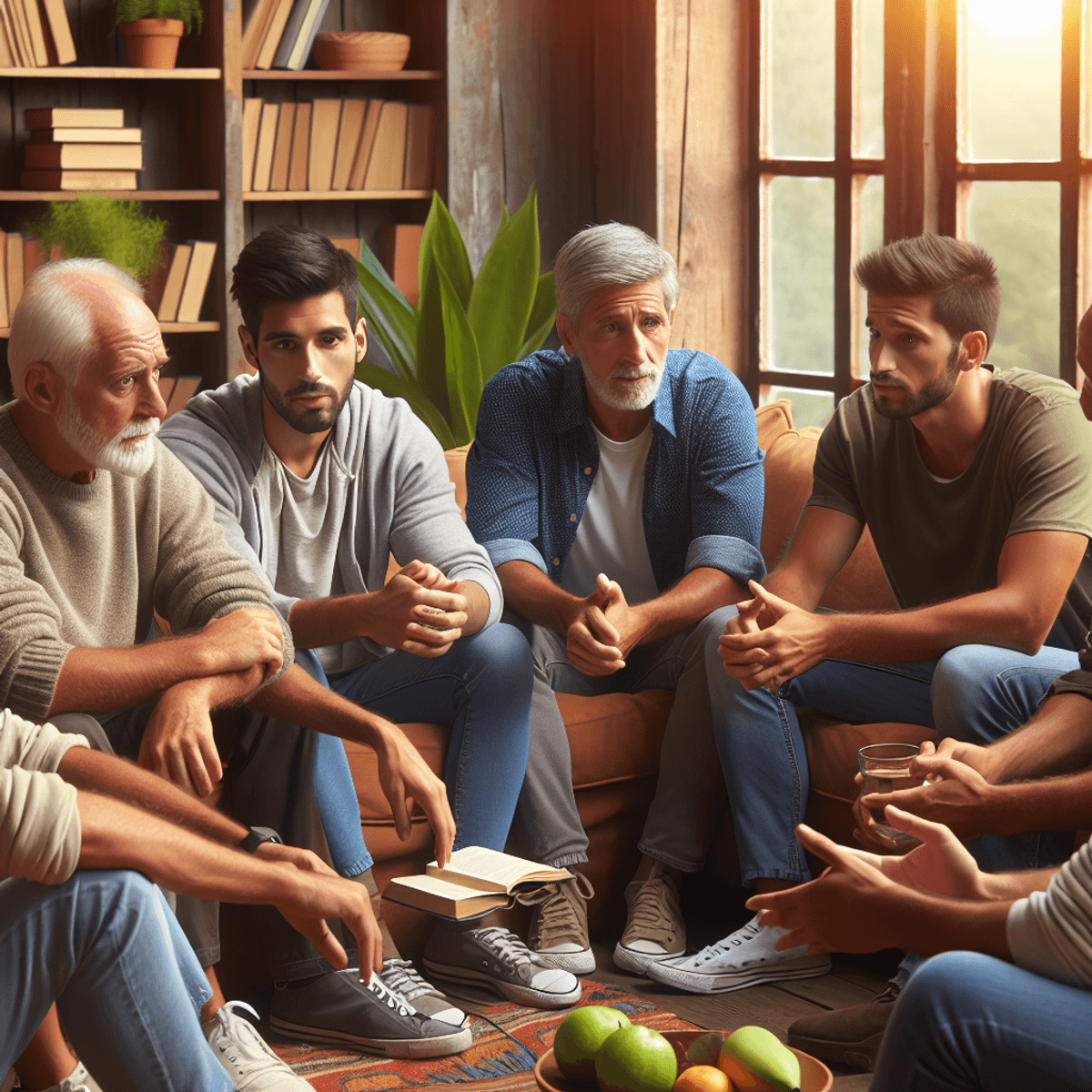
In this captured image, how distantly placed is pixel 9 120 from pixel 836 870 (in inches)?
141

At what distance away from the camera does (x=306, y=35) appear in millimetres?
4254

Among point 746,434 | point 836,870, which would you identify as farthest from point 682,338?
point 836,870

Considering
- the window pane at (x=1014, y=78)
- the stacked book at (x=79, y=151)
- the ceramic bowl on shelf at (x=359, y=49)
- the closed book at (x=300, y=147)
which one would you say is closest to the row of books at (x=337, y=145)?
the closed book at (x=300, y=147)

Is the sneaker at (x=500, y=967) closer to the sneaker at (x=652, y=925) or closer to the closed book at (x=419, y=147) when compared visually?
the sneaker at (x=652, y=925)

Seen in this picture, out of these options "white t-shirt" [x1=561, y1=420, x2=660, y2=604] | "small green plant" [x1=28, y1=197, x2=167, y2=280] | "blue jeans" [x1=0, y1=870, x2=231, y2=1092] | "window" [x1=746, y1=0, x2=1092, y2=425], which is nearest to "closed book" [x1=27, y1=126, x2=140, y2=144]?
"small green plant" [x1=28, y1=197, x2=167, y2=280]

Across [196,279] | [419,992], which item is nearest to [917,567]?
[419,992]

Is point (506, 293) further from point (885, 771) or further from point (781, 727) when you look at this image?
point (885, 771)

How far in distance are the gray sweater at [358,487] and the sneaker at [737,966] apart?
0.63 metres

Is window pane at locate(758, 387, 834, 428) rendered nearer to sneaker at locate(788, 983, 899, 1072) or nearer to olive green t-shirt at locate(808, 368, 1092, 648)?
olive green t-shirt at locate(808, 368, 1092, 648)

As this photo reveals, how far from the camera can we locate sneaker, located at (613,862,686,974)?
234 cm

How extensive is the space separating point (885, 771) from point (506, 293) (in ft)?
8.23

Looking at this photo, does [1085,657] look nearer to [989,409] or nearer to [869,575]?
[989,409]

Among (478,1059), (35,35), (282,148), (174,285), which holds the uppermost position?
(35,35)

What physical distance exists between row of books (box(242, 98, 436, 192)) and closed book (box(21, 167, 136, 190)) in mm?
363
